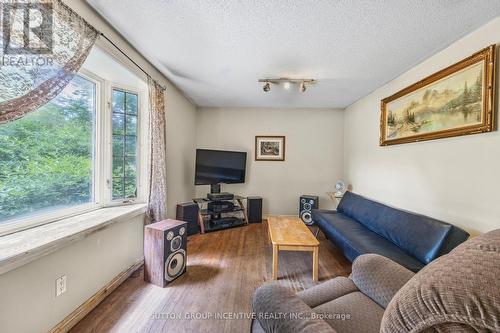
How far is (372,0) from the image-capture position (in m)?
1.40

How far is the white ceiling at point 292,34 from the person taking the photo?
1.48 m

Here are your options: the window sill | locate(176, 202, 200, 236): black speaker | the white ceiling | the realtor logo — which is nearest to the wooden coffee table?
locate(176, 202, 200, 236): black speaker

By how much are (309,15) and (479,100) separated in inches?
62.4

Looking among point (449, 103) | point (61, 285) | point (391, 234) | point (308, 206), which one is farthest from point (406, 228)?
point (61, 285)

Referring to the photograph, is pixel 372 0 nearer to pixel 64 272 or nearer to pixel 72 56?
pixel 72 56

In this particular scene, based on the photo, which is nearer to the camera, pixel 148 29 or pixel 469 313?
pixel 469 313

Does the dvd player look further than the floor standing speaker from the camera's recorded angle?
Yes

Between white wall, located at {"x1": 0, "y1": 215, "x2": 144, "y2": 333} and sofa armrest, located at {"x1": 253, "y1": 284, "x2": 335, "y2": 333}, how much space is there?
1404 millimetres

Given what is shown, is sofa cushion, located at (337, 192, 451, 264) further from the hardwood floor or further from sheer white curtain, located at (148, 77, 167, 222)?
sheer white curtain, located at (148, 77, 167, 222)

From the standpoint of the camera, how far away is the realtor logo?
41.6 inches

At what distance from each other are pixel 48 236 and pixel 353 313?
1.99m

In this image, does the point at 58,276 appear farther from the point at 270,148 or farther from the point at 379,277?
the point at 270,148

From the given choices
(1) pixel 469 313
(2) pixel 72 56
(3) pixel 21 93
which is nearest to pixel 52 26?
(2) pixel 72 56

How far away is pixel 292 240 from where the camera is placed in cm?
218
